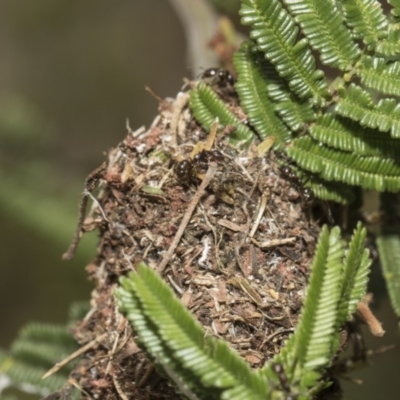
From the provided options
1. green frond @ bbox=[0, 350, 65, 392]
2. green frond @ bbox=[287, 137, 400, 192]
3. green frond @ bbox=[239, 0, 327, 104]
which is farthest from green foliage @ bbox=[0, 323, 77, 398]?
green frond @ bbox=[239, 0, 327, 104]

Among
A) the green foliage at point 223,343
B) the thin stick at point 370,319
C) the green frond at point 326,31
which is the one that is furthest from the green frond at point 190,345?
the green frond at point 326,31

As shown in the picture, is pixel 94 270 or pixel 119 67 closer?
pixel 94 270

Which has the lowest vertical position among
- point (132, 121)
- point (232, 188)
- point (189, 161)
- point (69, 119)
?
point (232, 188)

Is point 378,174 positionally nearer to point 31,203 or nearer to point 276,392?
point 276,392

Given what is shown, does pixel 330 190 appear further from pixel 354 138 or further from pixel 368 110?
pixel 368 110

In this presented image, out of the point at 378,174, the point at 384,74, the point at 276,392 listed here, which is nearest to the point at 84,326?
the point at 276,392

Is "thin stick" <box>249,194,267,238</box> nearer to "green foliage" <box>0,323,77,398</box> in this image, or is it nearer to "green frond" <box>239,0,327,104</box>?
"green frond" <box>239,0,327,104</box>

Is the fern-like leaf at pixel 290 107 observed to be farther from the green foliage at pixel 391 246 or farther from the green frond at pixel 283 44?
the green foliage at pixel 391 246
